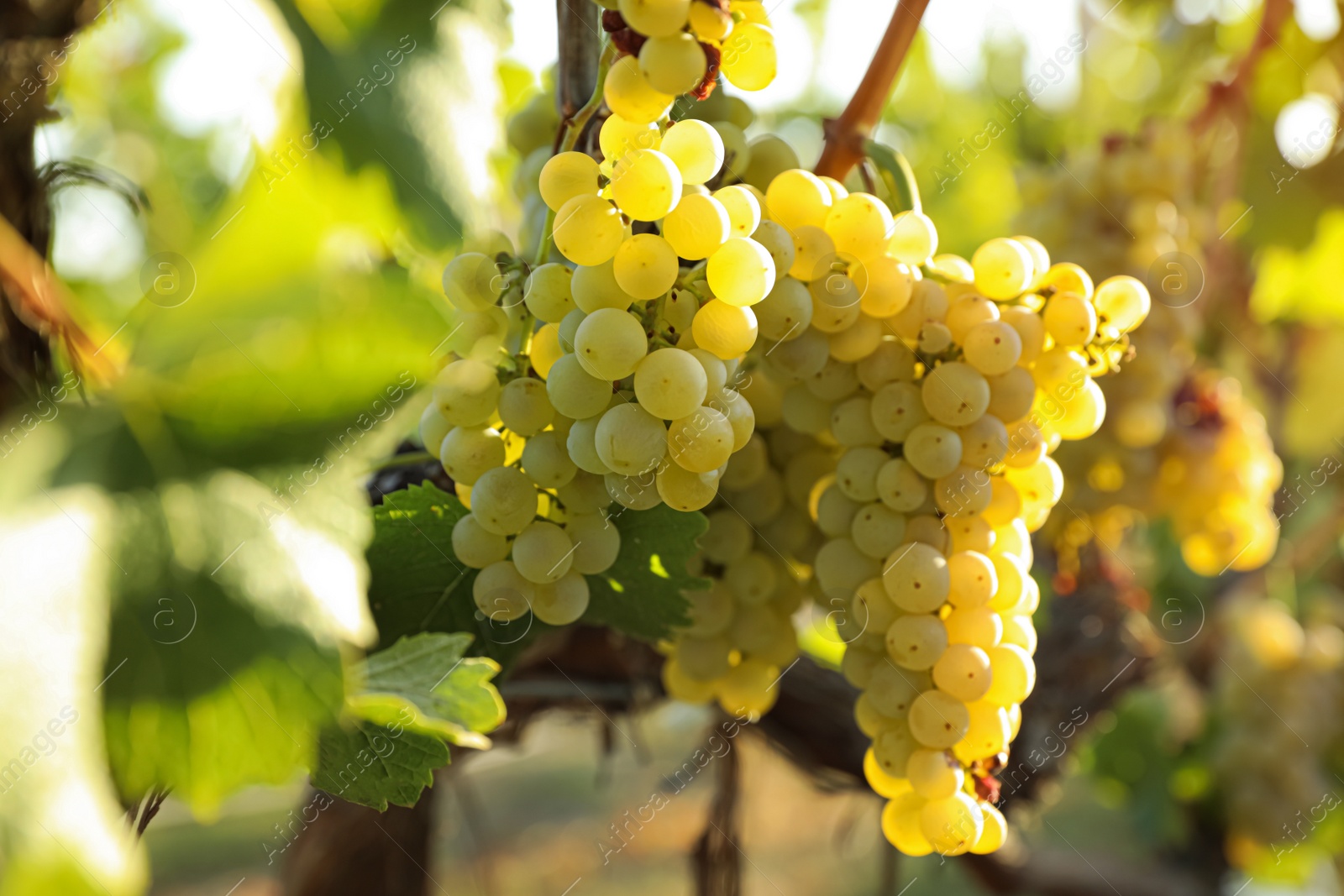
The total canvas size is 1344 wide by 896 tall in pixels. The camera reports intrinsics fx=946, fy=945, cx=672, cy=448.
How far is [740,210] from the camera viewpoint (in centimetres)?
33

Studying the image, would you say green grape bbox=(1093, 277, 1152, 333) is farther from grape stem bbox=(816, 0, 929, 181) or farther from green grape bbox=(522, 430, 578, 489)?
green grape bbox=(522, 430, 578, 489)

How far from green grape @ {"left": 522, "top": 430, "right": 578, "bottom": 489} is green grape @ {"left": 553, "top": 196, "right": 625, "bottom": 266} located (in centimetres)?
7

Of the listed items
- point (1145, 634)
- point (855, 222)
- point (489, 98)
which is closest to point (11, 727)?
point (855, 222)

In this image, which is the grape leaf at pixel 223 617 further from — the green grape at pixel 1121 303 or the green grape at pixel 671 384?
the green grape at pixel 1121 303

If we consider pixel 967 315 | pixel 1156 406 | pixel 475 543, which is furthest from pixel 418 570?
pixel 1156 406

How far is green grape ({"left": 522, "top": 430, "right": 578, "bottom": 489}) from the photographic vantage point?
35cm

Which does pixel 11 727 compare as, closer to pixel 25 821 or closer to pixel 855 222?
pixel 25 821

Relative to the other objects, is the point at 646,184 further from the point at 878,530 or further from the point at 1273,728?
the point at 1273,728

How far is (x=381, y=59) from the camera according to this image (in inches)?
18.9

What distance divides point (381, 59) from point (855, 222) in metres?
0.27

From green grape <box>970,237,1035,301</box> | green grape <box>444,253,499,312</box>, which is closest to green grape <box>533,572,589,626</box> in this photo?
green grape <box>444,253,499,312</box>

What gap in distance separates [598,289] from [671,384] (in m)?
0.04

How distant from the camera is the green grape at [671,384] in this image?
1.01 ft

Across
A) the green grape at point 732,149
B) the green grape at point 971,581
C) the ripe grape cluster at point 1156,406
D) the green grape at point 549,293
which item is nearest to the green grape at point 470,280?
the green grape at point 549,293
